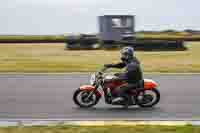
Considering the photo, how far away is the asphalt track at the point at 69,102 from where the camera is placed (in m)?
10.6

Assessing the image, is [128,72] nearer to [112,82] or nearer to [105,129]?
[112,82]

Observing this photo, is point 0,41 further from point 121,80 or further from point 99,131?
point 99,131

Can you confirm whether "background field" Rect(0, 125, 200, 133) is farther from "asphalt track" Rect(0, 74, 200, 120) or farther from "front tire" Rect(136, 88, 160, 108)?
"front tire" Rect(136, 88, 160, 108)

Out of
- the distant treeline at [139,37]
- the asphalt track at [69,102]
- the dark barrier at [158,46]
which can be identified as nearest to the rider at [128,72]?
the asphalt track at [69,102]

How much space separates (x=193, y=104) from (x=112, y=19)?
3186 centimetres

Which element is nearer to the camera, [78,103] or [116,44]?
[78,103]

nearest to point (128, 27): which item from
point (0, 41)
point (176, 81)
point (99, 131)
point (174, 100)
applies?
point (0, 41)

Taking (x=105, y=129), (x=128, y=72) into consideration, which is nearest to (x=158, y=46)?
(x=128, y=72)

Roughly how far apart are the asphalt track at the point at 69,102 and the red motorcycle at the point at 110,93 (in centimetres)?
18

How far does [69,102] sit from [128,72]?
1.82 m

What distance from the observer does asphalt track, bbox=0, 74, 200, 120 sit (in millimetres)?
10594

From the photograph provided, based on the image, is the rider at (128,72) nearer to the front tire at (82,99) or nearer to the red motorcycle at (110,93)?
the red motorcycle at (110,93)

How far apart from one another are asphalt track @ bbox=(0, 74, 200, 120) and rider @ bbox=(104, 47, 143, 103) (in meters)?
0.44

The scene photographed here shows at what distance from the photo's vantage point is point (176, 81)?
17.0 m
